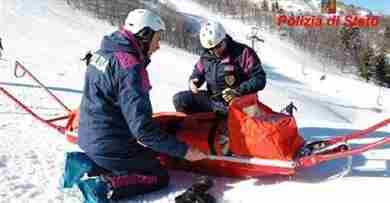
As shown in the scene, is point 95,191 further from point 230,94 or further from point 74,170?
point 230,94

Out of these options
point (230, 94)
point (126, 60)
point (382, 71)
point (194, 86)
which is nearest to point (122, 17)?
point (382, 71)

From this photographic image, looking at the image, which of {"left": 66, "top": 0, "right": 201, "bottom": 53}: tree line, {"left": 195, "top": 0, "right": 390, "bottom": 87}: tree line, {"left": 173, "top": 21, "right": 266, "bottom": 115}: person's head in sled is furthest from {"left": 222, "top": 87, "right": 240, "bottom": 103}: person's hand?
{"left": 195, "top": 0, "right": 390, "bottom": 87}: tree line

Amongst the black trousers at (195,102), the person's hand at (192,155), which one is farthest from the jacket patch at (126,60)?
the black trousers at (195,102)

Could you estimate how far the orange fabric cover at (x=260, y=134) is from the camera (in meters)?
4.38

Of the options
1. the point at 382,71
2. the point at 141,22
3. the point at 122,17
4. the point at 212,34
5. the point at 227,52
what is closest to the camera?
the point at 141,22

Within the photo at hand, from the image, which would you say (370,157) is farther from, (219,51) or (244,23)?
(244,23)

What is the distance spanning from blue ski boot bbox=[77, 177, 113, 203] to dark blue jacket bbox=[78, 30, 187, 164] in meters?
0.24

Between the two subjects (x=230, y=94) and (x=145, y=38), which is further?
(x=230, y=94)

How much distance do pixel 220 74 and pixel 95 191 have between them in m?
2.14

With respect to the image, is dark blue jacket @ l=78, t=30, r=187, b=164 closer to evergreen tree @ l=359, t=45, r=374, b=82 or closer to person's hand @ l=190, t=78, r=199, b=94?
person's hand @ l=190, t=78, r=199, b=94

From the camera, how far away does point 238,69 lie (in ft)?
18.2

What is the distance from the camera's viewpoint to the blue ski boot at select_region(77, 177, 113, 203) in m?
4.03

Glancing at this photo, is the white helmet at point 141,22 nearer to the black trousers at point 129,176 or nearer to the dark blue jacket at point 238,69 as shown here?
the black trousers at point 129,176

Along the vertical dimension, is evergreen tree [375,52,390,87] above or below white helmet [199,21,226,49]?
below
